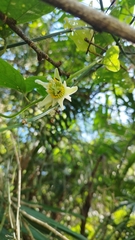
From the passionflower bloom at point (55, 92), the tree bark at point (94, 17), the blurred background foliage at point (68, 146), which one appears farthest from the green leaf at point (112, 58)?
the blurred background foliage at point (68, 146)

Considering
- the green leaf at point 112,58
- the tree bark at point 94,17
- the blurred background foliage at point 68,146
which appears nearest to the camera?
the tree bark at point 94,17

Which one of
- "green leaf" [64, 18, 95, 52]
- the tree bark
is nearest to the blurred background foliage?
"green leaf" [64, 18, 95, 52]

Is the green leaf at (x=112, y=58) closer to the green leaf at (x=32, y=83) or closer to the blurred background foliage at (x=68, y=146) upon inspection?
the green leaf at (x=32, y=83)

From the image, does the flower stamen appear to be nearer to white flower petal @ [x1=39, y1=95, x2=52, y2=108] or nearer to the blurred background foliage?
white flower petal @ [x1=39, y1=95, x2=52, y2=108]

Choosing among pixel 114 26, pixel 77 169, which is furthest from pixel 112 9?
pixel 77 169

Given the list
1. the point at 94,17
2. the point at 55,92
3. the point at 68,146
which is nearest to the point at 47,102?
the point at 55,92

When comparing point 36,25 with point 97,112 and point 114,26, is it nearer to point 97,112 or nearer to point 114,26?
point 97,112
